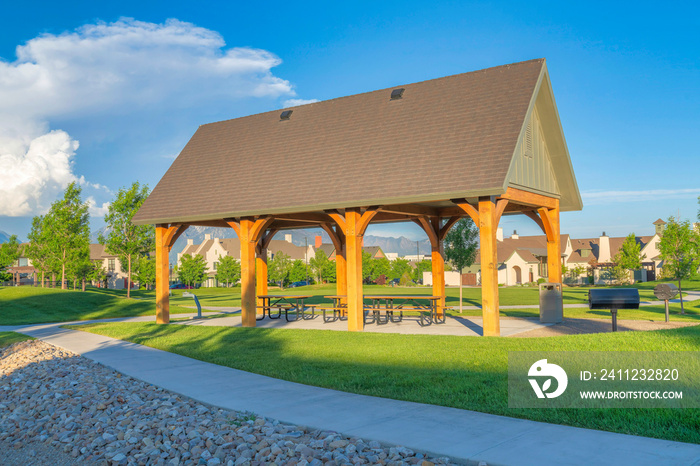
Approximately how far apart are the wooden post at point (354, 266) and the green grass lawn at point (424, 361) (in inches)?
34.3

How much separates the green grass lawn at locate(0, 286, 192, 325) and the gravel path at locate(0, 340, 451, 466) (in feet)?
52.1

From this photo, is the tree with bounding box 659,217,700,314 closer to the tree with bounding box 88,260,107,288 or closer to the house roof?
the house roof

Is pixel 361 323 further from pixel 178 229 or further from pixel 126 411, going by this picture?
pixel 126 411

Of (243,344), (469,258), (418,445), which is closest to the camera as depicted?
(418,445)

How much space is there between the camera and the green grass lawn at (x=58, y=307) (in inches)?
966

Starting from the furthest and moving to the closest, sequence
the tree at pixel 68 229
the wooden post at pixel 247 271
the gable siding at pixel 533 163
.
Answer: the tree at pixel 68 229, the wooden post at pixel 247 271, the gable siding at pixel 533 163

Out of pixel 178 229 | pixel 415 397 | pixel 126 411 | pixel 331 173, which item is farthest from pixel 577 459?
pixel 178 229

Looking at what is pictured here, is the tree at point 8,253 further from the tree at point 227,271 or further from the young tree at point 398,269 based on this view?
the young tree at point 398,269

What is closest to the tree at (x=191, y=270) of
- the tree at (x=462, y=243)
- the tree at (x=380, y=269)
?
the tree at (x=380, y=269)

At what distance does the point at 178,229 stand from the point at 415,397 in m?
15.1

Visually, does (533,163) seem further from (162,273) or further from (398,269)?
(398,269)

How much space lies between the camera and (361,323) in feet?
55.6

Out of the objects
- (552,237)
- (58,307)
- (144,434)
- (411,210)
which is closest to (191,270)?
(58,307)

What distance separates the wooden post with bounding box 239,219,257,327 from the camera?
61.9 feet
